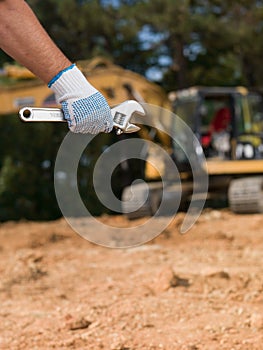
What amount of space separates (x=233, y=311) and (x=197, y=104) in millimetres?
6100

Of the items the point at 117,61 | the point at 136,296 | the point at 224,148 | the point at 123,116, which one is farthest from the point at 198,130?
the point at 123,116

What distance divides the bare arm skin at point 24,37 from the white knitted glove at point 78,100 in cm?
8

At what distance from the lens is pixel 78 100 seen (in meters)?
1.66

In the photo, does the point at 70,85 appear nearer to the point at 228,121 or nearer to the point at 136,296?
the point at 136,296

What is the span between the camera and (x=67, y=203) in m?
10.2

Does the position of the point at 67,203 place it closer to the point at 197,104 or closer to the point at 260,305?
the point at 197,104

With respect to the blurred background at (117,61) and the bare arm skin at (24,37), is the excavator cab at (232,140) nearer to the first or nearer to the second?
the blurred background at (117,61)

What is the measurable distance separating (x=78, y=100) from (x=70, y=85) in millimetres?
47

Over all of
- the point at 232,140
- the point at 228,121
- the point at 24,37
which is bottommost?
the point at 24,37

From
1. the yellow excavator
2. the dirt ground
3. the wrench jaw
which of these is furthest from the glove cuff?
the yellow excavator

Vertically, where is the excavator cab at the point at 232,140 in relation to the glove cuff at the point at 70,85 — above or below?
above

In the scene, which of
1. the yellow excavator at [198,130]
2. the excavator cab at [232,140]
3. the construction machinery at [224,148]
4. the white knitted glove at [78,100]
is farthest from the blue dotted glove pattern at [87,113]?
the excavator cab at [232,140]

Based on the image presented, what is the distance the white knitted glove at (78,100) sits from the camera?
1.65 m

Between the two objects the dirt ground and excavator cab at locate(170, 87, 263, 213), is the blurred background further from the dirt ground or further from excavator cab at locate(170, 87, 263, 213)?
the dirt ground
